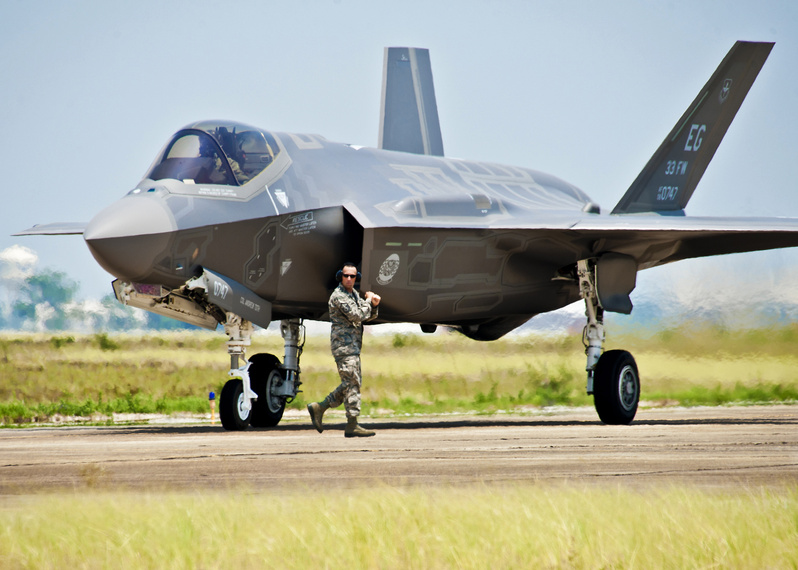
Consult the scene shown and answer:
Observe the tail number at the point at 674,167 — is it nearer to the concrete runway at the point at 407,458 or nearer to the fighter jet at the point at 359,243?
the fighter jet at the point at 359,243

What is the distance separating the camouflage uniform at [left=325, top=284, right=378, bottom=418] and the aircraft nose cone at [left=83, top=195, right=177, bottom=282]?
7.03 feet

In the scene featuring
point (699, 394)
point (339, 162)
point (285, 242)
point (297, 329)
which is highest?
point (339, 162)

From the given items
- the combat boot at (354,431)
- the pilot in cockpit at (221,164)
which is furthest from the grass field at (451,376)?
the combat boot at (354,431)

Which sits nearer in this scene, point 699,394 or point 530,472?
point 530,472

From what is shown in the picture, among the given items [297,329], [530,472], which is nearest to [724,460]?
[530,472]

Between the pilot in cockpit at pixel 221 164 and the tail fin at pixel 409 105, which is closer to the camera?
the pilot in cockpit at pixel 221 164

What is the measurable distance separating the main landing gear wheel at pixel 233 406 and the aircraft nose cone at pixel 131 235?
2.20 meters

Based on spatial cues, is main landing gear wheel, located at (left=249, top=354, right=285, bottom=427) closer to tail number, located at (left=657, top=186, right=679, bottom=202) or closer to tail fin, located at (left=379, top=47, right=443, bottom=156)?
tail fin, located at (left=379, top=47, right=443, bottom=156)

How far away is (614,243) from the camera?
1468 centimetres

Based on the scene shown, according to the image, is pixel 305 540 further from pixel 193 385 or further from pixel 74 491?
pixel 193 385

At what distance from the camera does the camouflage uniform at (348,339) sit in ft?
35.7

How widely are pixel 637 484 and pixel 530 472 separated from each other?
973 mm

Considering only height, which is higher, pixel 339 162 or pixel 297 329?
pixel 339 162

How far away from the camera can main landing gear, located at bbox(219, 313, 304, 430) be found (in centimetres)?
1300
